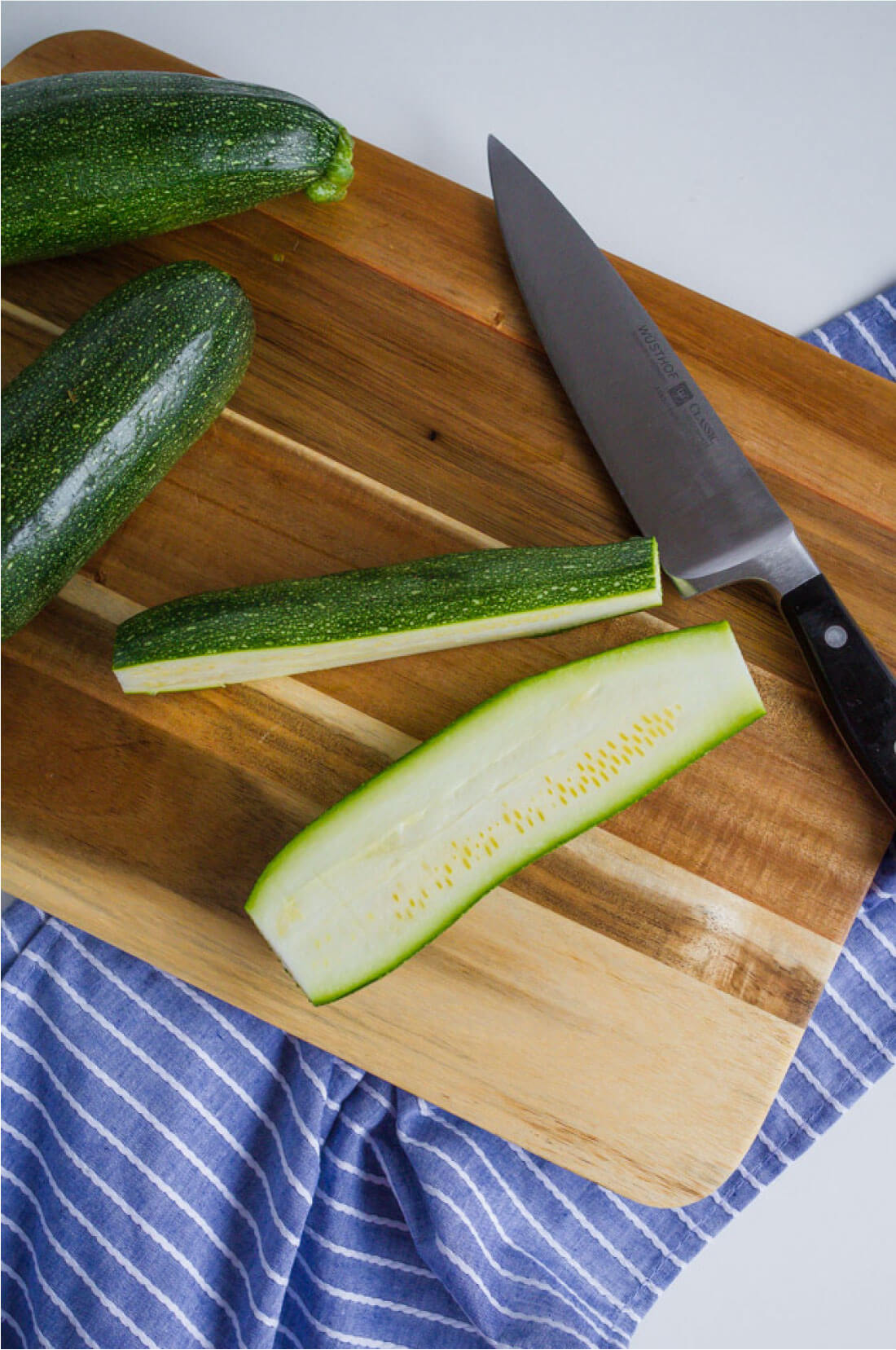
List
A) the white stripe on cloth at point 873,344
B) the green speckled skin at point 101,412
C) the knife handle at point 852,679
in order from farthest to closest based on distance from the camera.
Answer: the white stripe on cloth at point 873,344, the knife handle at point 852,679, the green speckled skin at point 101,412

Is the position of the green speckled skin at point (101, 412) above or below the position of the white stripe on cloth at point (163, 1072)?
above

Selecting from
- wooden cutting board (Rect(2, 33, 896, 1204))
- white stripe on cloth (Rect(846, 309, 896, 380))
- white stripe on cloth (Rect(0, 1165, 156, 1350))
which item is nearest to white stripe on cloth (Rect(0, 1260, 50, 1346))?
white stripe on cloth (Rect(0, 1165, 156, 1350))

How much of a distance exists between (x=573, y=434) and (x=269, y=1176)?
1.40 m

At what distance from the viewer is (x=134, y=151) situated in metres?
1.61

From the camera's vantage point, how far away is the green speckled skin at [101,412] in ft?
5.07

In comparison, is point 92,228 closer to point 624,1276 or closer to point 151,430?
point 151,430

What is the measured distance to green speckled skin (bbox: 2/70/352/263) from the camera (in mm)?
1610

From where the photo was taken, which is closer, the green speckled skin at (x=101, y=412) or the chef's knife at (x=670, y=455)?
the green speckled skin at (x=101, y=412)

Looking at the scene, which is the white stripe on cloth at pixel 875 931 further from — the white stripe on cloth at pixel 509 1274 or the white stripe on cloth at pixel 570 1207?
the white stripe on cloth at pixel 509 1274

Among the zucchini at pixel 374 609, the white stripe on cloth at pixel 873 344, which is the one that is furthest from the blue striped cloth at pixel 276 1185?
the white stripe on cloth at pixel 873 344

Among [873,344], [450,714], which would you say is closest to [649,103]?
[873,344]

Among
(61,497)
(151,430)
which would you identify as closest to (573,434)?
(151,430)

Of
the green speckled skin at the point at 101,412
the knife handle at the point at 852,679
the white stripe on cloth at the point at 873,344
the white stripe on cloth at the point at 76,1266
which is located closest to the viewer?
the green speckled skin at the point at 101,412

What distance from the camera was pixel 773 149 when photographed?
2.04 metres
